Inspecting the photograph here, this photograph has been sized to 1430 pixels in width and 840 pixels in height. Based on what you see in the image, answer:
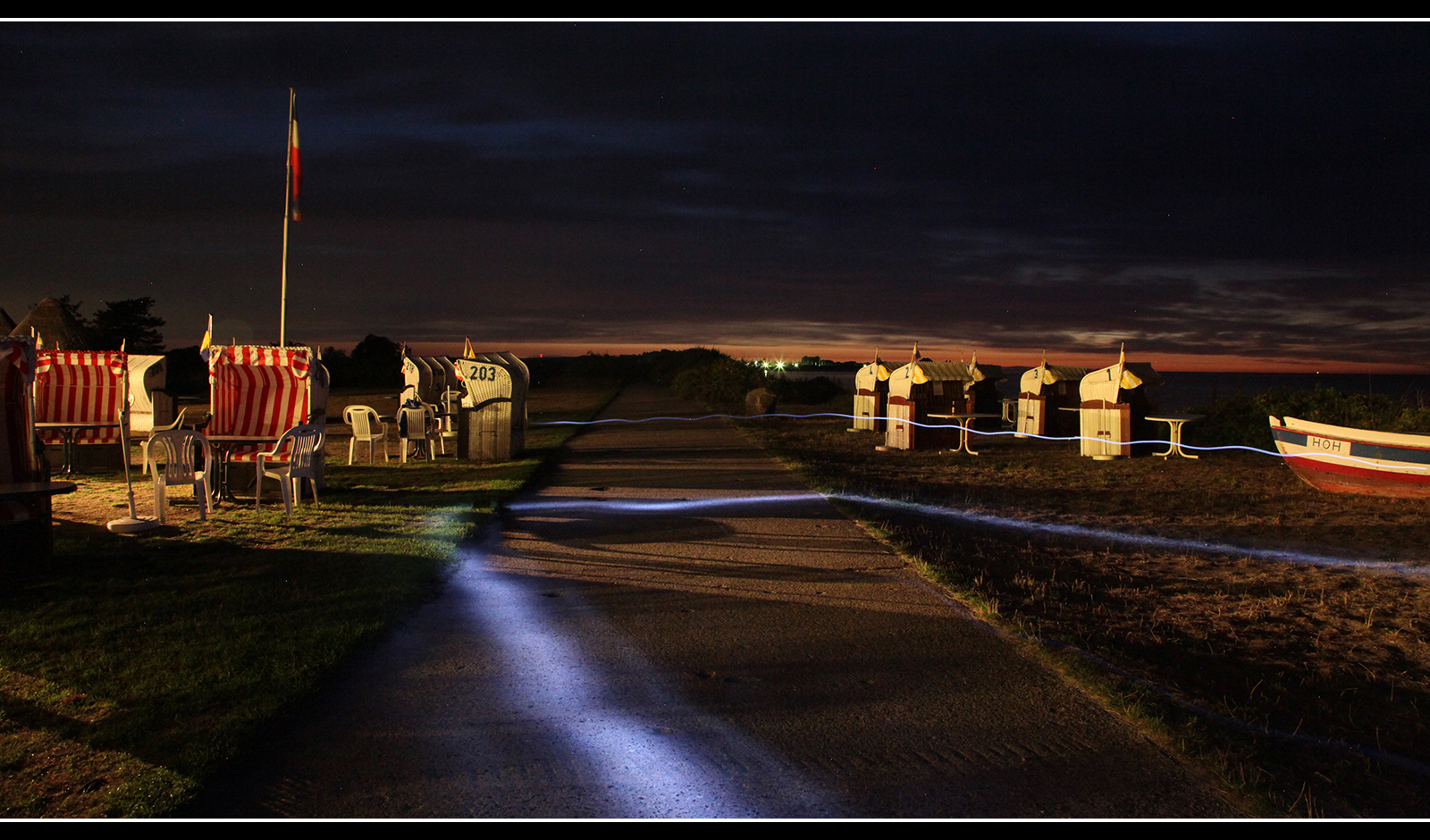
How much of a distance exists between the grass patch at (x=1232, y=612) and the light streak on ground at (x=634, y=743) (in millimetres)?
1867

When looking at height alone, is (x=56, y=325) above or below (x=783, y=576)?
above

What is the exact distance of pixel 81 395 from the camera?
44.8 feet

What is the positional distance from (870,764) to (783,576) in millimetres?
3280

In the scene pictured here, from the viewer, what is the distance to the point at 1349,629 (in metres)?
5.86

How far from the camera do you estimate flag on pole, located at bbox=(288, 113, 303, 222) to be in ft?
39.9

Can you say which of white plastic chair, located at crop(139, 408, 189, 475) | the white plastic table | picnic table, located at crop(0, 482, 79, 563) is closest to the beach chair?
white plastic chair, located at crop(139, 408, 189, 475)

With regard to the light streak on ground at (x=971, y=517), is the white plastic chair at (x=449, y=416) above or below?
above

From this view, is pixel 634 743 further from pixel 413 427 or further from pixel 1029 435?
pixel 1029 435

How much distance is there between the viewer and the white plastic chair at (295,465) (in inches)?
371

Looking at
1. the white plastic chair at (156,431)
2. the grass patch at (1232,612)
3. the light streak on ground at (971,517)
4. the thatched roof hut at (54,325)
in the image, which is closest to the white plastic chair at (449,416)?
the white plastic chair at (156,431)

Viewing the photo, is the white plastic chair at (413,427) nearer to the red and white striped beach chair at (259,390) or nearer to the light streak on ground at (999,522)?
the red and white striped beach chair at (259,390)

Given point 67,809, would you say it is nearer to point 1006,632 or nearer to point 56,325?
point 1006,632

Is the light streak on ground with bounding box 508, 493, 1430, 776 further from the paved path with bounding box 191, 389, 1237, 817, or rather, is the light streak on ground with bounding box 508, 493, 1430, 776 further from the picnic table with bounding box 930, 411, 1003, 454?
the picnic table with bounding box 930, 411, 1003, 454

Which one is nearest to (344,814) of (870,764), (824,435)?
(870,764)
